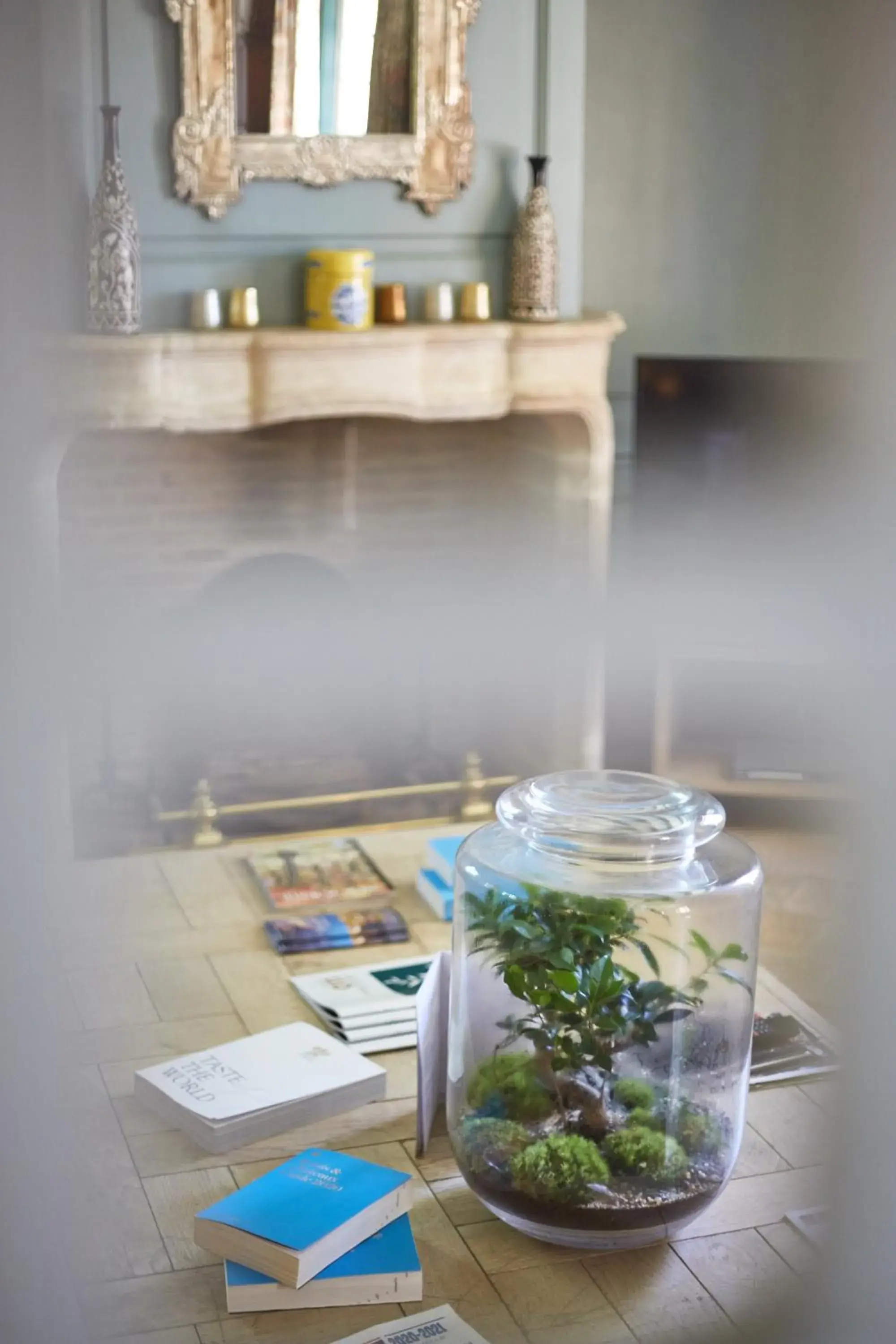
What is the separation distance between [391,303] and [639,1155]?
2.38 metres

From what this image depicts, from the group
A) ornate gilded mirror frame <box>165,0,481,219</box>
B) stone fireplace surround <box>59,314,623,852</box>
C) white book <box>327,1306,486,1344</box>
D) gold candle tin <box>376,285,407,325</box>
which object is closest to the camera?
stone fireplace surround <box>59,314,623,852</box>

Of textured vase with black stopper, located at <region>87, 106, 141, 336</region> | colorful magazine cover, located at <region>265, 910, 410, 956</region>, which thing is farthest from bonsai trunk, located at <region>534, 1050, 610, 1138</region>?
textured vase with black stopper, located at <region>87, 106, 141, 336</region>

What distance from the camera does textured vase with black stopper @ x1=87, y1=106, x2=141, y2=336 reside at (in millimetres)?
2543

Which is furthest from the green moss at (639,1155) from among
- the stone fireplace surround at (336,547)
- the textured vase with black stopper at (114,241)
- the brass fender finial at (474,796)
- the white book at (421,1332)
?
the textured vase with black stopper at (114,241)

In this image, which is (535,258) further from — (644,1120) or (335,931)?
(644,1120)

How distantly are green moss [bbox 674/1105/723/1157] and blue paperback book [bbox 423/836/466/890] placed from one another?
0.48m

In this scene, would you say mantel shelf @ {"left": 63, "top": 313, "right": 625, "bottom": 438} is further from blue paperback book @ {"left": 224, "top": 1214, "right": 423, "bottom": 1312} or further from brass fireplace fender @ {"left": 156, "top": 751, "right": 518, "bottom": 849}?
blue paperback book @ {"left": 224, "top": 1214, "right": 423, "bottom": 1312}

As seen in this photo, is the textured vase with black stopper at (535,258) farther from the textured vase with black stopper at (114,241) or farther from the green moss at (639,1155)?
the green moss at (639,1155)

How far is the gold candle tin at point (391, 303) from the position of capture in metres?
2.92

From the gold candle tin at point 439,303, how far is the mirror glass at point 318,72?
30cm

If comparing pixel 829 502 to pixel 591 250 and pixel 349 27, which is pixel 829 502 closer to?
pixel 349 27

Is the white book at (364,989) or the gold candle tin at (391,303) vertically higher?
the gold candle tin at (391,303)

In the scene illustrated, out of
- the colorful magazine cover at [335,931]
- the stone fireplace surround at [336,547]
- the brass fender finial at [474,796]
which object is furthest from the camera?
the brass fender finial at [474,796]

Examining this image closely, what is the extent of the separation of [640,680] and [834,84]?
88 mm
